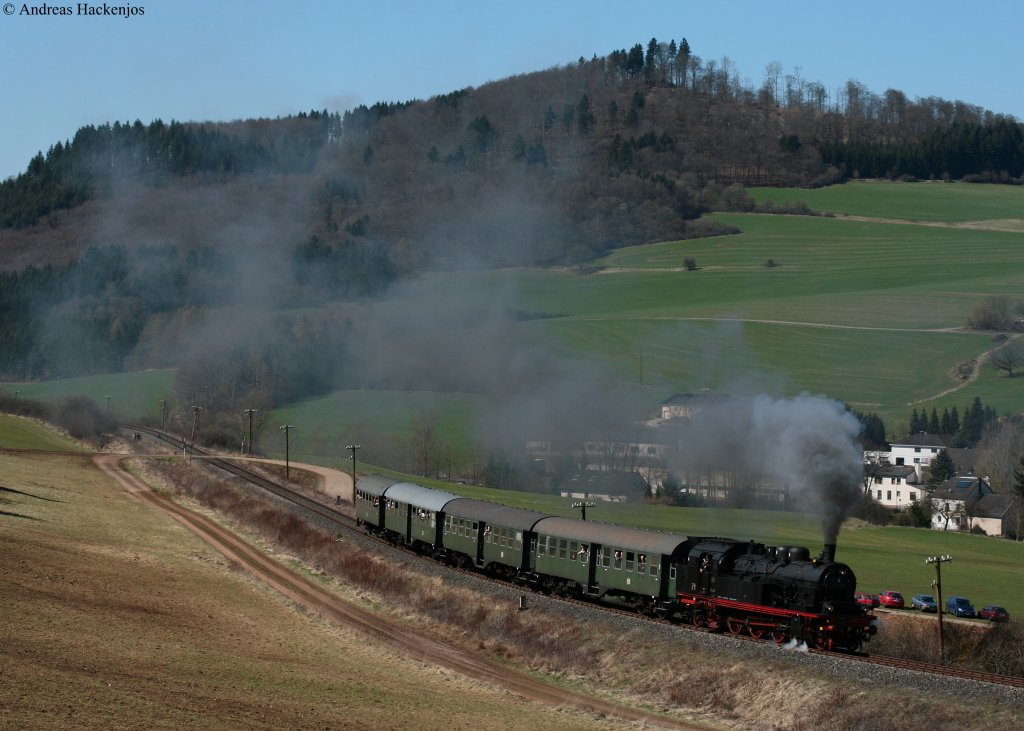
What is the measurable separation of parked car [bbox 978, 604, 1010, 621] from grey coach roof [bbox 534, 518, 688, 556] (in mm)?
28085

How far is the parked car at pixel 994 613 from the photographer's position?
63.0 metres

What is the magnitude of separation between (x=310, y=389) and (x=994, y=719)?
13168cm

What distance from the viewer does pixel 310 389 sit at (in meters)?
155

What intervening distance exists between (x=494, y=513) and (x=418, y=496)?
9.43 m

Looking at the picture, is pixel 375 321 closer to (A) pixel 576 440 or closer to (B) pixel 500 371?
(B) pixel 500 371

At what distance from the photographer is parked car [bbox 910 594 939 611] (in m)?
66.9

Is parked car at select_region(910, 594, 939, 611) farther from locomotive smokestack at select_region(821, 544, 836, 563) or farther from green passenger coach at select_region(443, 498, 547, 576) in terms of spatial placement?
locomotive smokestack at select_region(821, 544, 836, 563)

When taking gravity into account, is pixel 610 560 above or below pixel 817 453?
below

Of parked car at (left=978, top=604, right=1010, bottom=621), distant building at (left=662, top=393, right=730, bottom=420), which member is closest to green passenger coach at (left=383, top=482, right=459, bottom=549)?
distant building at (left=662, top=393, right=730, bottom=420)

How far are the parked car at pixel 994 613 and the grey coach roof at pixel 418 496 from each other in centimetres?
3098

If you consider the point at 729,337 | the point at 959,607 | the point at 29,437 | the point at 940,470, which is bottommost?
the point at 940,470

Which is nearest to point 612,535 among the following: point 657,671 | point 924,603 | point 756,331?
point 657,671

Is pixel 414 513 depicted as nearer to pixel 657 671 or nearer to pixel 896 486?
pixel 657 671

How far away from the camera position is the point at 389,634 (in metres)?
44.8
